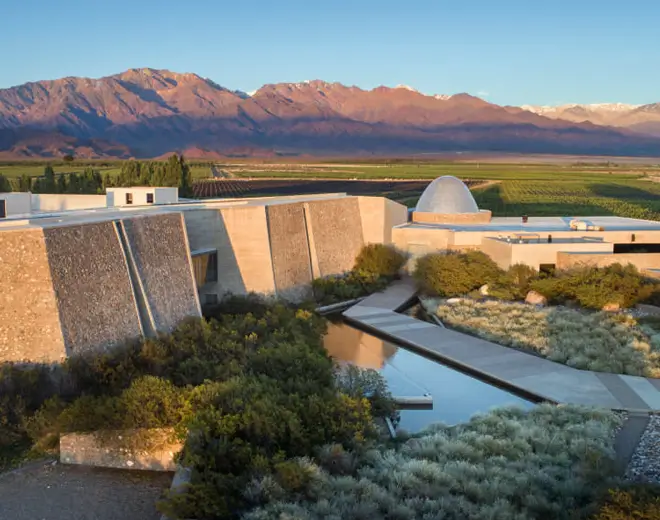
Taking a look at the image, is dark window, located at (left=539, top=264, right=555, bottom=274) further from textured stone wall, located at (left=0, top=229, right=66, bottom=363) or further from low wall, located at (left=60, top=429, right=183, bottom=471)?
low wall, located at (left=60, top=429, right=183, bottom=471)

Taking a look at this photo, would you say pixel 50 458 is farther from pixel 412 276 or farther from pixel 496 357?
pixel 412 276

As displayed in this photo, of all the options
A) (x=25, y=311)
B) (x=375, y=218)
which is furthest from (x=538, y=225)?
(x=25, y=311)

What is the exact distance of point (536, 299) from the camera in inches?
907

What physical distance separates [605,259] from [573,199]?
53.5 m

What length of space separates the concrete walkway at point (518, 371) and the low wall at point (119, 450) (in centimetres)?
734

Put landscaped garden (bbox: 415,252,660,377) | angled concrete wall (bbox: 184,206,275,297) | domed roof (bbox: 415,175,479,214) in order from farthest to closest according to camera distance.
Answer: domed roof (bbox: 415,175,479,214)
angled concrete wall (bbox: 184,206,275,297)
landscaped garden (bbox: 415,252,660,377)

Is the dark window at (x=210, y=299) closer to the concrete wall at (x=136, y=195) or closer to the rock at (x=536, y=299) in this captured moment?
the rock at (x=536, y=299)

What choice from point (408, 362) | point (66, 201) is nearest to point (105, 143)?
point (66, 201)

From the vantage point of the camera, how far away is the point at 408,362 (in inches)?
681

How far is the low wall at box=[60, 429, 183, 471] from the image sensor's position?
10.8 m

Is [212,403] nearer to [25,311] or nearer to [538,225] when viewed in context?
[25,311]

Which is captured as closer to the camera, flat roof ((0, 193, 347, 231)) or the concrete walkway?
the concrete walkway

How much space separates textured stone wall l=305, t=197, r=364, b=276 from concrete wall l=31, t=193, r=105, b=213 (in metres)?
11.3

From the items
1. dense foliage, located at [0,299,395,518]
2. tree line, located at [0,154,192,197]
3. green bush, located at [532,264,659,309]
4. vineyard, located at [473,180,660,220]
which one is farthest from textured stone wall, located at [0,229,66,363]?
vineyard, located at [473,180,660,220]
